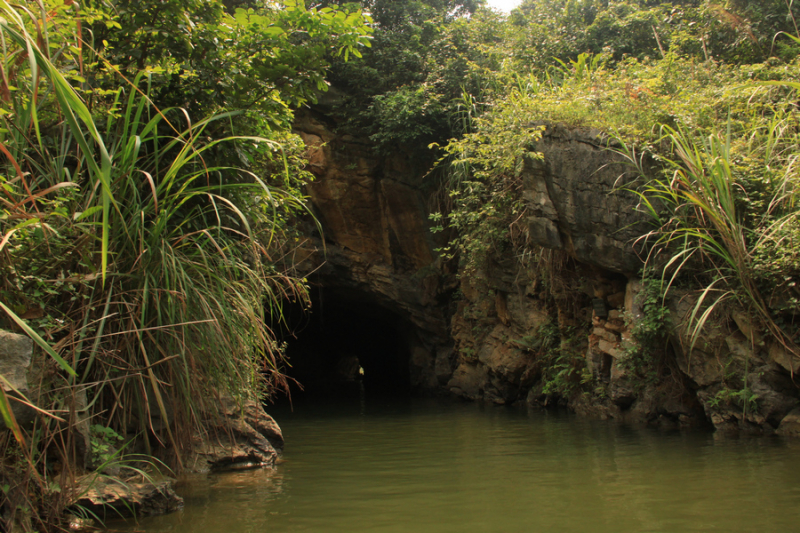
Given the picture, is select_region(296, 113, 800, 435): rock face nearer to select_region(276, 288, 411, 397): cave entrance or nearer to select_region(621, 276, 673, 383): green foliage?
select_region(621, 276, 673, 383): green foliage

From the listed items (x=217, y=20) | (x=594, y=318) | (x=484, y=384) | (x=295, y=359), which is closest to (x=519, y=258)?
(x=594, y=318)

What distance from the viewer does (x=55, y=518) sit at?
8.64ft

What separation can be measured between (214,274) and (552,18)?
1039 centimetres

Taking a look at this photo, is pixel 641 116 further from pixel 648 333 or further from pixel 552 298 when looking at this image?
pixel 552 298

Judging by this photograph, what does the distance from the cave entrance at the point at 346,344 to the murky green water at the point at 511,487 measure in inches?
324

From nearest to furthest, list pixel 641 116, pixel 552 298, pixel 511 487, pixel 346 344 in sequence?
pixel 511 487
pixel 641 116
pixel 552 298
pixel 346 344

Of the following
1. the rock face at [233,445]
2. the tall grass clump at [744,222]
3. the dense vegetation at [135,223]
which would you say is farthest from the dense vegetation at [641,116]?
the rock face at [233,445]

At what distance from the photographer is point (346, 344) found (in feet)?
66.2

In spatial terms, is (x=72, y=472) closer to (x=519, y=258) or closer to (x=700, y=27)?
(x=519, y=258)

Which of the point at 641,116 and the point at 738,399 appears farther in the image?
the point at 641,116

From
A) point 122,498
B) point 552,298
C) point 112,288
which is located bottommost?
point 122,498

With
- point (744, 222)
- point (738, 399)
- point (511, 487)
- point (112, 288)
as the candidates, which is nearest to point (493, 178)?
point (744, 222)

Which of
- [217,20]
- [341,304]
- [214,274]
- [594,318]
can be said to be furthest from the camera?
[341,304]

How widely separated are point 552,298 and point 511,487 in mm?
5517
